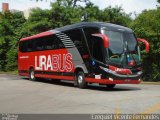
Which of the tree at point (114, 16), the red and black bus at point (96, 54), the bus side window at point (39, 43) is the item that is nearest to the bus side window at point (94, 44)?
the red and black bus at point (96, 54)

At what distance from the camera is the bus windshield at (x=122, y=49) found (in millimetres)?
21297

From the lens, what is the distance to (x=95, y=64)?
21922mm

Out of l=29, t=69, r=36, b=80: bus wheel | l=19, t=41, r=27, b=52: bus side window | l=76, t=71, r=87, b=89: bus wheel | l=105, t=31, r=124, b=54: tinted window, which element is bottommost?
l=29, t=69, r=36, b=80: bus wheel

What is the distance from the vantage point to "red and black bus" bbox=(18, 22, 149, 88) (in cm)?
2128

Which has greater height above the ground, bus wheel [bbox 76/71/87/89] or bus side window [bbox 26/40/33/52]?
bus side window [bbox 26/40/33/52]

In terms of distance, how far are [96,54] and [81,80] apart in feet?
7.26

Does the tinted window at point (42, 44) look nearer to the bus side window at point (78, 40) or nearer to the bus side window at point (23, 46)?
the bus side window at point (23, 46)

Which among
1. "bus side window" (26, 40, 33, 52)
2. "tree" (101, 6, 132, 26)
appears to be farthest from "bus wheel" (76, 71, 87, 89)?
"tree" (101, 6, 132, 26)

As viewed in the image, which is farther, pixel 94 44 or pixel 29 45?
pixel 29 45

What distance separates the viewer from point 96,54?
860 inches

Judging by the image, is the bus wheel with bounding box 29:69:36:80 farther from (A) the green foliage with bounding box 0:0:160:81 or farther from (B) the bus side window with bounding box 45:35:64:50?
(A) the green foliage with bounding box 0:0:160:81

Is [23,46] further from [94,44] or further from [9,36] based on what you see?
[9,36]

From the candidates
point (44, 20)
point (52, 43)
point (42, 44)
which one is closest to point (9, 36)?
point (44, 20)

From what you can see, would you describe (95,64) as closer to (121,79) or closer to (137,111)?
(121,79)
